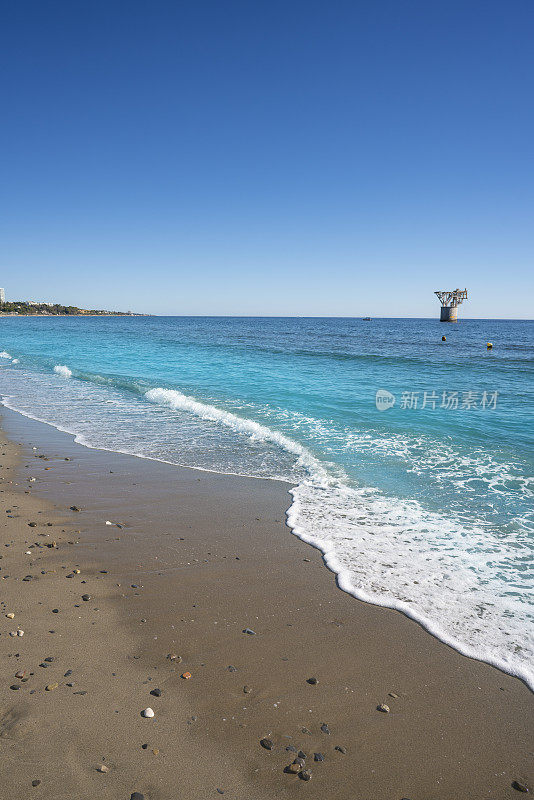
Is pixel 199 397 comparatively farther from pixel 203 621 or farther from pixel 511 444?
pixel 203 621

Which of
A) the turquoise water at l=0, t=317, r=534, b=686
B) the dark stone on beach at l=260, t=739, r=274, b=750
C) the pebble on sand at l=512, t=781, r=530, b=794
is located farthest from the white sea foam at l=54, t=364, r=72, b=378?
the pebble on sand at l=512, t=781, r=530, b=794

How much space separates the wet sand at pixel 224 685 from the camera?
2926 mm

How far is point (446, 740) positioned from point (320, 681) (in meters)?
1.03

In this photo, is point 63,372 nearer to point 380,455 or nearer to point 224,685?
point 380,455

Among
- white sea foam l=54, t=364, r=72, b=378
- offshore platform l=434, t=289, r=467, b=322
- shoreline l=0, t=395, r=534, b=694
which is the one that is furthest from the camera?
offshore platform l=434, t=289, r=467, b=322

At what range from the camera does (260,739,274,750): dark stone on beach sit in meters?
3.11

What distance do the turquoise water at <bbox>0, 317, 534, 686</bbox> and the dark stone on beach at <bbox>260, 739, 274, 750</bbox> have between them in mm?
2232

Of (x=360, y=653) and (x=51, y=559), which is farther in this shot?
(x=51, y=559)

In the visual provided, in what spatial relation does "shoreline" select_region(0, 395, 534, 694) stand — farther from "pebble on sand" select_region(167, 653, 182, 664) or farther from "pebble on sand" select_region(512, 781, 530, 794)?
"pebble on sand" select_region(167, 653, 182, 664)

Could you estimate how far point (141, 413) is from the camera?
1598 cm

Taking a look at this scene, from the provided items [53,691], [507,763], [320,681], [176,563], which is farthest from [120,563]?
[507,763]

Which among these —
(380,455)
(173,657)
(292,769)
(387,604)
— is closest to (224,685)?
(173,657)

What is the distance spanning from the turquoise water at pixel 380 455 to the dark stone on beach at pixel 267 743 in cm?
223

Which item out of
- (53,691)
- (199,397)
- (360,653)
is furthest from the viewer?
(199,397)
